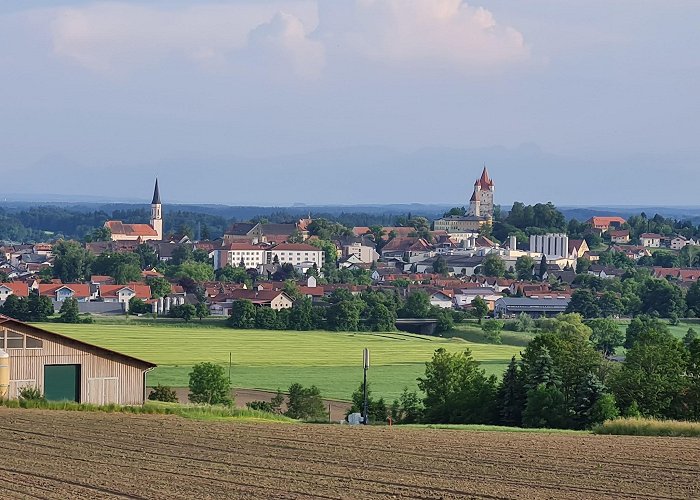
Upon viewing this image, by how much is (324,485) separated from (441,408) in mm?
17249

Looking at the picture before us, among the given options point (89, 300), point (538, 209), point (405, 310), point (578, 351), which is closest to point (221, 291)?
point (89, 300)

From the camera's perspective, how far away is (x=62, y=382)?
28438 millimetres

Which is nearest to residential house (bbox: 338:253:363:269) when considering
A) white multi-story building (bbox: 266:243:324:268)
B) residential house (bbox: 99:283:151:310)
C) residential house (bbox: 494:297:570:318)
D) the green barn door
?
white multi-story building (bbox: 266:243:324:268)

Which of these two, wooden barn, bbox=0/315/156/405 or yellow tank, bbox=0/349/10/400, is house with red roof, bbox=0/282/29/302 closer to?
wooden barn, bbox=0/315/156/405

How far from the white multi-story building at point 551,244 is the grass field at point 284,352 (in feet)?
239

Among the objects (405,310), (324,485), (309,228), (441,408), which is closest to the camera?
(324,485)

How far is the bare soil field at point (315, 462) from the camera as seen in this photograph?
571 inches

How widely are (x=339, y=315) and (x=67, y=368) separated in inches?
2050

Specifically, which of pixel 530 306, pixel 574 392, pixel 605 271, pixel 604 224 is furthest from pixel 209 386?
pixel 604 224

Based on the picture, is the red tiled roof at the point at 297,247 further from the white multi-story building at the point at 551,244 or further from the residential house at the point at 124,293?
the residential house at the point at 124,293

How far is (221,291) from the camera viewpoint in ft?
325

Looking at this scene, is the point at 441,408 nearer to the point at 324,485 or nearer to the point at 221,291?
the point at 324,485

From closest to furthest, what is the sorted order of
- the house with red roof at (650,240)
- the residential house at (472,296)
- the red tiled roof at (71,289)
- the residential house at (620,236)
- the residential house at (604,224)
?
the red tiled roof at (71,289) < the residential house at (472,296) < the house with red roof at (650,240) < the residential house at (620,236) < the residential house at (604,224)

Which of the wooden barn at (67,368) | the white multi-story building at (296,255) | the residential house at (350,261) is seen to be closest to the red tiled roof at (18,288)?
the white multi-story building at (296,255)
